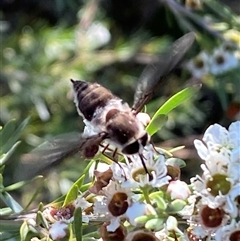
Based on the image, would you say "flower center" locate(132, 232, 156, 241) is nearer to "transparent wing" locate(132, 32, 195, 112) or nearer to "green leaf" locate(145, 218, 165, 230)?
"green leaf" locate(145, 218, 165, 230)

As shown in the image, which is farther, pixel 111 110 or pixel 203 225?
pixel 111 110

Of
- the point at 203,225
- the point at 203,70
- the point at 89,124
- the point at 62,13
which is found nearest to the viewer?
the point at 203,225

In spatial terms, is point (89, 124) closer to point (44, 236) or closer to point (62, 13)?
point (44, 236)

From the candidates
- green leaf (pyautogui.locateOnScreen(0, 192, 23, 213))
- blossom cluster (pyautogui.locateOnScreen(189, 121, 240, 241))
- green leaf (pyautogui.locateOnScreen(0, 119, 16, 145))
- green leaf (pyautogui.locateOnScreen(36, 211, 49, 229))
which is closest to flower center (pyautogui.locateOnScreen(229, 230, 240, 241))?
blossom cluster (pyautogui.locateOnScreen(189, 121, 240, 241))

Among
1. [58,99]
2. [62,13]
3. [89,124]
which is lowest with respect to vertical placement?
[58,99]

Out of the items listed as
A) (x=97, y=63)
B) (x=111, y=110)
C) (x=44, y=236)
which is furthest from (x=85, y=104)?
(x=97, y=63)
